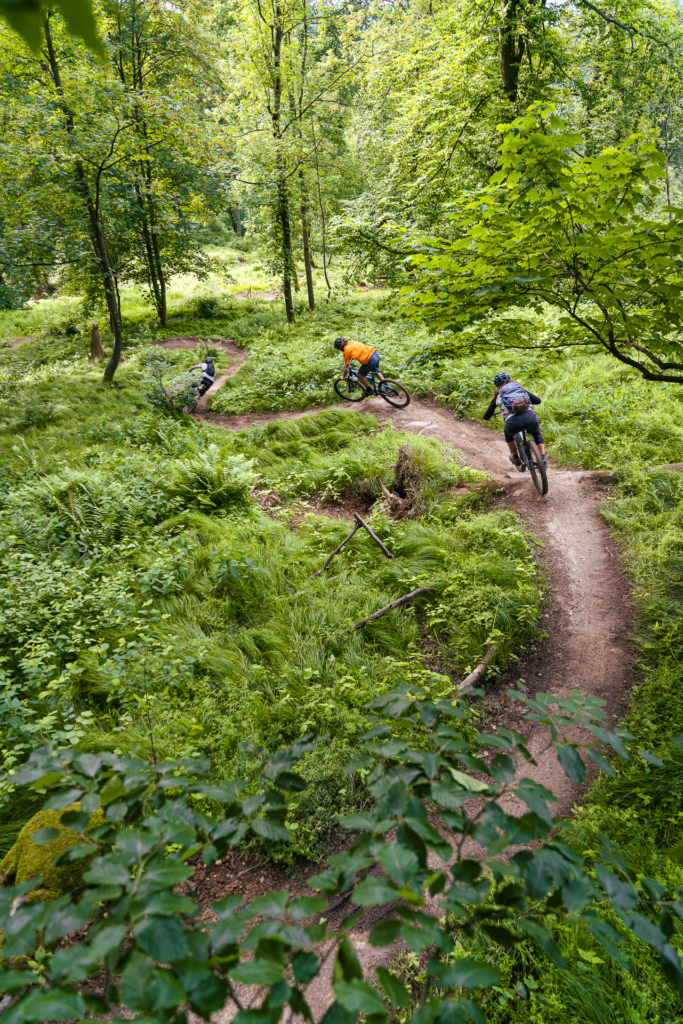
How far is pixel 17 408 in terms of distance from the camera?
11.6 metres

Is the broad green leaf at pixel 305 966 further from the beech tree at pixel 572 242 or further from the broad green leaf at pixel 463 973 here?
the beech tree at pixel 572 242

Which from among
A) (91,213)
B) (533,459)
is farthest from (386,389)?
(91,213)

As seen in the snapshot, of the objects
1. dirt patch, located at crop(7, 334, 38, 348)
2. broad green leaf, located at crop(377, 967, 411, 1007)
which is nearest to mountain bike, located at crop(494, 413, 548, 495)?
broad green leaf, located at crop(377, 967, 411, 1007)

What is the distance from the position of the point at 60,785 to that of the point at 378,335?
16.7 m

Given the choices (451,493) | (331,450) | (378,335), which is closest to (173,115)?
(378,335)

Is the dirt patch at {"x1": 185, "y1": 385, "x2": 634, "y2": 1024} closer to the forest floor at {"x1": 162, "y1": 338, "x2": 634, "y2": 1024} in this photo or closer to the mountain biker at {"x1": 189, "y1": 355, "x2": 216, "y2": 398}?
the forest floor at {"x1": 162, "y1": 338, "x2": 634, "y2": 1024}

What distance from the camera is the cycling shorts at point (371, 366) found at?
36.6 ft

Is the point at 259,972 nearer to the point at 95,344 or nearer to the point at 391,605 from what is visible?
the point at 391,605

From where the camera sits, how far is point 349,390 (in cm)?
1221

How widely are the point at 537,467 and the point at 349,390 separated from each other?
5814 mm

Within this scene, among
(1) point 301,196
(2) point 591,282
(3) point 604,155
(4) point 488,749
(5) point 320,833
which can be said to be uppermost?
(1) point 301,196

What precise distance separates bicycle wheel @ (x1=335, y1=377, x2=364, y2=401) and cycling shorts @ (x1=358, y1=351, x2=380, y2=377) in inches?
27.3

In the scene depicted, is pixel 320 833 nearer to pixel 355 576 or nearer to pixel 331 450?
pixel 355 576

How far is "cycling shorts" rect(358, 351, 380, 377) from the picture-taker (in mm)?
11164
